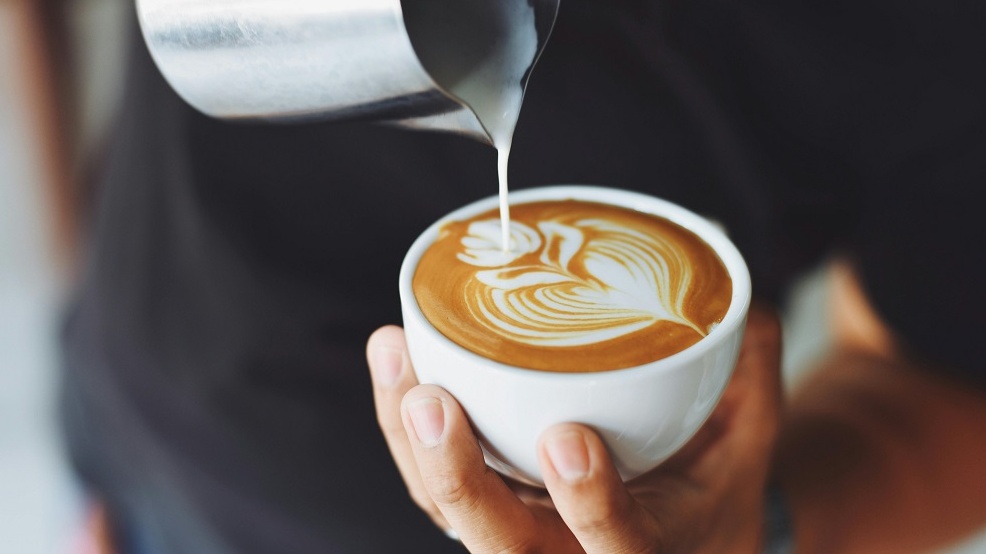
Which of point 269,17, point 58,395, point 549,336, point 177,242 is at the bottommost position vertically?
point 58,395

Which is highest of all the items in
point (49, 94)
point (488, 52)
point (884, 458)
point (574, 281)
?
point (488, 52)

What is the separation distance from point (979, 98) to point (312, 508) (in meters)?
0.95

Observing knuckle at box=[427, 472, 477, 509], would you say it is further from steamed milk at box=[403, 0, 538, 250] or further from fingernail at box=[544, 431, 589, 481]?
steamed milk at box=[403, 0, 538, 250]

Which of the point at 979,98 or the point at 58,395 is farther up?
the point at 979,98

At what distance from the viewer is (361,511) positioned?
90 cm

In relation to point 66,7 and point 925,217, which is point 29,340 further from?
point 925,217

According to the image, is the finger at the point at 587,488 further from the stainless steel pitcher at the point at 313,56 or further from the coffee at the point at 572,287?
the stainless steel pitcher at the point at 313,56

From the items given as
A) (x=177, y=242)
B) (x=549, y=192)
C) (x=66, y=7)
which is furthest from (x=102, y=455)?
(x=66, y=7)

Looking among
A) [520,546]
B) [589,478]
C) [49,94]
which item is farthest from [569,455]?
[49,94]

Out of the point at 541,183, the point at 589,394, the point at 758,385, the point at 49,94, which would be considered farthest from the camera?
the point at 49,94

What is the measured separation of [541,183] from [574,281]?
365 millimetres

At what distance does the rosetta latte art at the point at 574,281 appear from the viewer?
1.89 feet

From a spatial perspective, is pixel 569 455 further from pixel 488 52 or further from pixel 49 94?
pixel 49 94

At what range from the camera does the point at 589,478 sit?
1.67 ft
